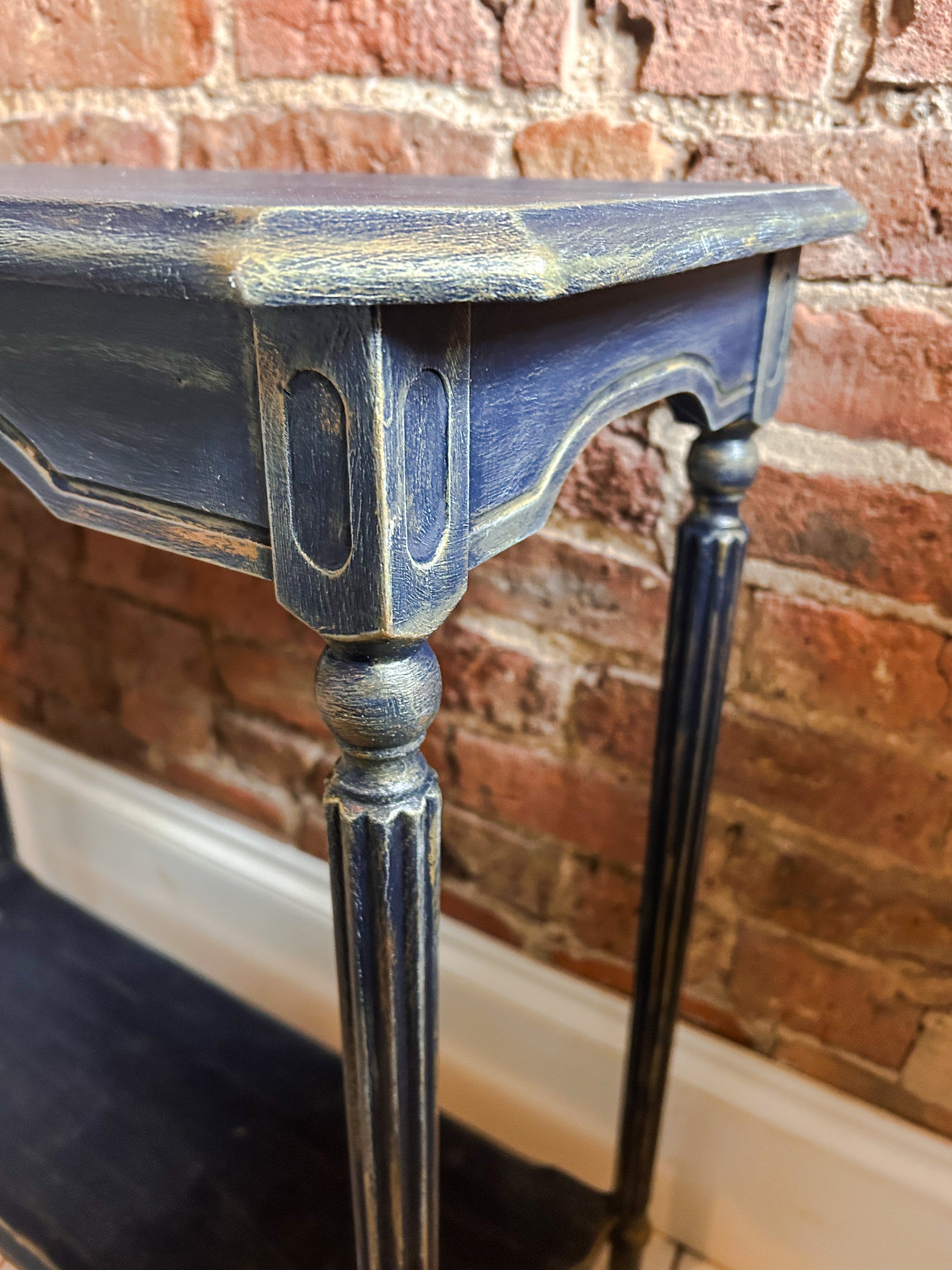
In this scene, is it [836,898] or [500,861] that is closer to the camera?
[836,898]

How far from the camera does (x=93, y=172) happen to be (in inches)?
22.3

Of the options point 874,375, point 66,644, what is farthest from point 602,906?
point 66,644

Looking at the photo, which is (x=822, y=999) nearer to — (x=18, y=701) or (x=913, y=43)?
(x=913, y=43)

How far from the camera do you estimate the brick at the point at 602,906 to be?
0.84 metres

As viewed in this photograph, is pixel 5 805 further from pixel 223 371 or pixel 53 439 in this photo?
pixel 223 371

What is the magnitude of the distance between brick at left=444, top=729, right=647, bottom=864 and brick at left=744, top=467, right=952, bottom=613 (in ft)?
0.82

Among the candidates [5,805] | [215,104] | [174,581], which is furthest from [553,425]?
[5,805]

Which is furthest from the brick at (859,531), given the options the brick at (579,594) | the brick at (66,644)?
the brick at (66,644)

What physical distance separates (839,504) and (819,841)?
10.3 inches

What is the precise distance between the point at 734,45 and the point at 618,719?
1.61 ft

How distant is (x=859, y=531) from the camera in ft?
2.14

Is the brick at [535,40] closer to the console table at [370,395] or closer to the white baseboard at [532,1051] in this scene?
the console table at [370,395]

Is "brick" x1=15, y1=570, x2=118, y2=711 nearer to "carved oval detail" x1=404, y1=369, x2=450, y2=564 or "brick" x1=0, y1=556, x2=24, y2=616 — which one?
"brick" x1=0, y1=556, x2=24, y2=616

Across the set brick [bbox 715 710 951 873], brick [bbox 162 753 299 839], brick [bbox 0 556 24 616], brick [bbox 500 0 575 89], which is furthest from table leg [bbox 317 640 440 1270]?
brick [bbox 0 556 24 616]
